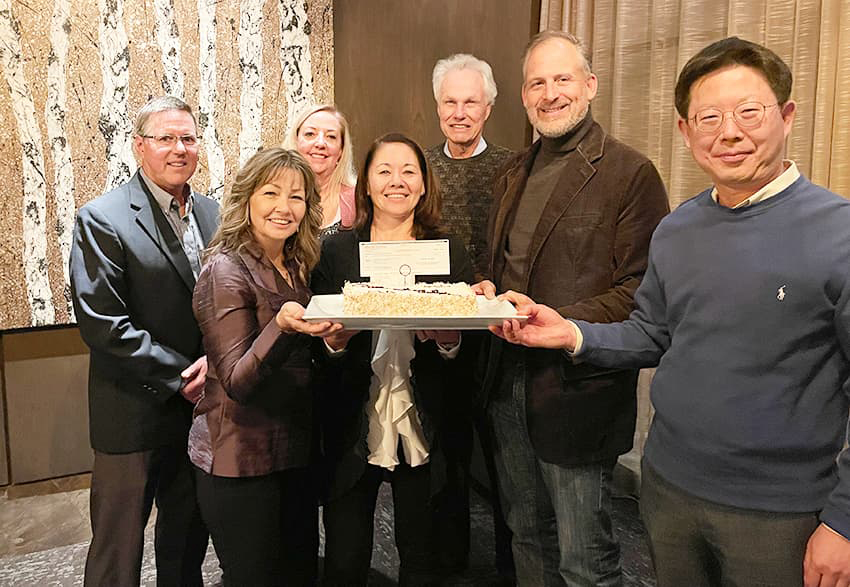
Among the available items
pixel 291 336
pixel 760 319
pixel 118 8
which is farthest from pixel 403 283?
pixel 118 8

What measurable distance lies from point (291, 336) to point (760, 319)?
945 mm

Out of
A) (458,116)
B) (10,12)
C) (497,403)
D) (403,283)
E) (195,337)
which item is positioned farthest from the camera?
(10,12)

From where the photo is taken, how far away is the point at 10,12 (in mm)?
2988

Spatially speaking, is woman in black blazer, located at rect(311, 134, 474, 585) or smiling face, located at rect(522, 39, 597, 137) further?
woman in black blazer, located at rect(311, 134, 474, 585)

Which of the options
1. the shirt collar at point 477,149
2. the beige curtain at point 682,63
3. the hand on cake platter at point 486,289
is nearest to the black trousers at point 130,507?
the hand on cake platter at point 486,289

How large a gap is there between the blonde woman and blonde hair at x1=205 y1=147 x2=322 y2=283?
1.73 feet

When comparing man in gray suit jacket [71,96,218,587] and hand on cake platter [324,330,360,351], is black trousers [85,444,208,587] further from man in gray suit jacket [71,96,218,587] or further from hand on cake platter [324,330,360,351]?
hand on cake platter [324,330,360,351]

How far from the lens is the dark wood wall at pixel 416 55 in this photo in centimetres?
307

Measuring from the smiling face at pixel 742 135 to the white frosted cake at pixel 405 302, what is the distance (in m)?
0.64

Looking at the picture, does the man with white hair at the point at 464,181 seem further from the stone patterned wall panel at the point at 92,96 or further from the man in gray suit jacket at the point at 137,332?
the stone patterned wall panel at the point at 92,96

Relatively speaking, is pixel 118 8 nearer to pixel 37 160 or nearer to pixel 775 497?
pixel 37 160

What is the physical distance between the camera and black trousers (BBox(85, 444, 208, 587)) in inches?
77.7

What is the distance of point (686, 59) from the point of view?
2.50 metres

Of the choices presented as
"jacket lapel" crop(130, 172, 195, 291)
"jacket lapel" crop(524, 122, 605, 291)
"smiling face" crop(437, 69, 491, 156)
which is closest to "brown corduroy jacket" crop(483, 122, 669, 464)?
"jacket lapel" crop(524, 122, 605, 291)
